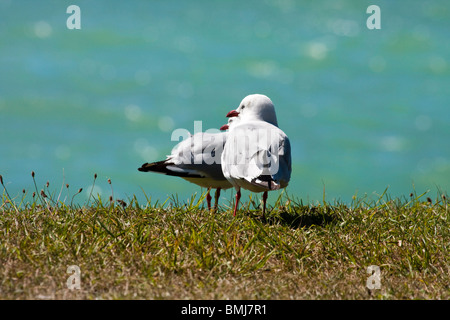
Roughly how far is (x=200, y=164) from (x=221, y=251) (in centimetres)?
151

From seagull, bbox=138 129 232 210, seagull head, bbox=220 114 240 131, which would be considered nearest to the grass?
seagull, bbox=138 129 232 210

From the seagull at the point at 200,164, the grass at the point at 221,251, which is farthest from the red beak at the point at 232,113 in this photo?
the grass at the point at 221,251

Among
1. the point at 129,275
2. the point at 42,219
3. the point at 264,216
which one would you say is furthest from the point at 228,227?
the point at 42,219

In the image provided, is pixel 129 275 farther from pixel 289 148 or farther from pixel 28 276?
pixel 289 148

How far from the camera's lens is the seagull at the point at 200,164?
6.17m

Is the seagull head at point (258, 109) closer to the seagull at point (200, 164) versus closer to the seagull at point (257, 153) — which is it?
the seagull at point (257, 153)

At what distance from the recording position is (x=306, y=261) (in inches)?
195

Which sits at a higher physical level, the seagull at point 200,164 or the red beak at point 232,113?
→ the red beak at point 232,113

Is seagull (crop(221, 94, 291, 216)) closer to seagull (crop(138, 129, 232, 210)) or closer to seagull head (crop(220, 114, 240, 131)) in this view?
seagull head (crop(220, 114, 240, 131))

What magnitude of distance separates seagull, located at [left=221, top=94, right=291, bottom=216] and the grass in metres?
0.46

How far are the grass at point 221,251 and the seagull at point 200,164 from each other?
25cm

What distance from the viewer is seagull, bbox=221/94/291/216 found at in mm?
5219

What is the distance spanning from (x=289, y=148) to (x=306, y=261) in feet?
4.02
